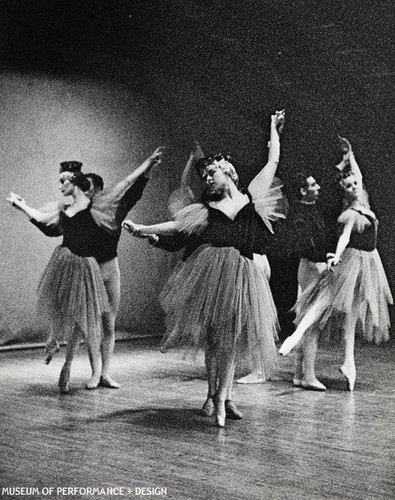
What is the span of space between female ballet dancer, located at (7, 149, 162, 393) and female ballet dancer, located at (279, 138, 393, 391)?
942mm

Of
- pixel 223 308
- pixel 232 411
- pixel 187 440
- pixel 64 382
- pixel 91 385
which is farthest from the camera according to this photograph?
pixel 91 385

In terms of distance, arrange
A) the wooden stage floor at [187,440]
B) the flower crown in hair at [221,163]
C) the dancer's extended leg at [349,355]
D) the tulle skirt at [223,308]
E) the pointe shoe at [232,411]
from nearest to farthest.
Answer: the wooden stage floor at [187,440] → the tulle skirt at [223,308] → the flower crown in hair at [221,163] → the pointe shoe at [232,411] → the dancer's extended leg at [349,355]

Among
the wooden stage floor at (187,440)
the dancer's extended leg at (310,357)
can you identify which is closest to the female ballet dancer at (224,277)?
the wooden stage floor at (187,440)

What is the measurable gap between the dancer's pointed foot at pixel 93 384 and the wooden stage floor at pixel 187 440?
43 millimetres

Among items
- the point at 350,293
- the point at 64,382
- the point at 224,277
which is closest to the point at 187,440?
the point at 224,277

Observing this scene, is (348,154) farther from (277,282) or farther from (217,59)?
(277,282)

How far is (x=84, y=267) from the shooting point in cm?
344

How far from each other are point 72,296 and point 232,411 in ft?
3.14

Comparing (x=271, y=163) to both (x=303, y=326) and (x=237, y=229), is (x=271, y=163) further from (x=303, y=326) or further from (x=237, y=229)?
(x=303, y=326)

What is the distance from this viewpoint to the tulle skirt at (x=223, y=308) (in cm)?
277

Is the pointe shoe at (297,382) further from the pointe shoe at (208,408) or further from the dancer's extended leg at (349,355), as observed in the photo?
the pointe shoe at (208,408)

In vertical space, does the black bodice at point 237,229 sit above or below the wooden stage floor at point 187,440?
above

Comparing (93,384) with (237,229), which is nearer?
(237,229)

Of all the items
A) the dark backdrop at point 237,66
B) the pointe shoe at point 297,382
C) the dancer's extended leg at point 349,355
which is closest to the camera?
the dark backdrop at point 237,66
